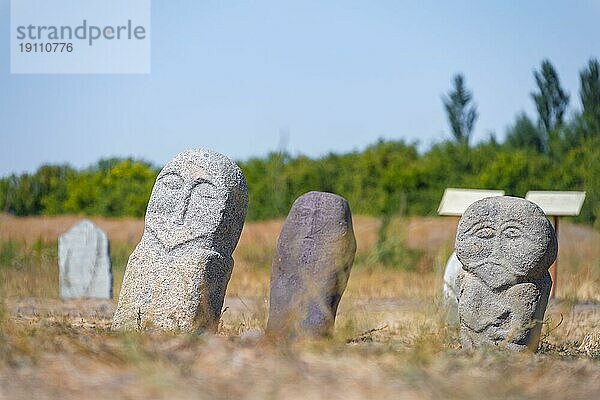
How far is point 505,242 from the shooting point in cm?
856

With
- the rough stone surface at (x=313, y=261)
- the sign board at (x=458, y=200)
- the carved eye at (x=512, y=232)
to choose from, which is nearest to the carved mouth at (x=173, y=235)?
the rough stone surface at (x=313, y=261)

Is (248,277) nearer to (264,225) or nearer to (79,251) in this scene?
(79,251)

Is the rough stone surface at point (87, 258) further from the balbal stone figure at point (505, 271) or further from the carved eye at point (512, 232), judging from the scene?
the carved eye at point (512, 232)

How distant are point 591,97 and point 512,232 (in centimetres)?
2511

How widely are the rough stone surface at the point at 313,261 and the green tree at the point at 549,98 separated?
86.1 ft

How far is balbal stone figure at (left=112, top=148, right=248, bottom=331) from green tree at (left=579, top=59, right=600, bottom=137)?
24.4 m

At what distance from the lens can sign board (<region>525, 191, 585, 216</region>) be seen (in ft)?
51.8

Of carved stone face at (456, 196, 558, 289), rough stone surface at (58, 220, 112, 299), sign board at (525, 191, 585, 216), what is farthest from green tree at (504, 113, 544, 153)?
carved stone face at (456, 196, 558, 289)

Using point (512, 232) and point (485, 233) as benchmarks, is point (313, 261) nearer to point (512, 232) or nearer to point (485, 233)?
point (485, 233)

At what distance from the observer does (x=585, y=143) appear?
28.9 m

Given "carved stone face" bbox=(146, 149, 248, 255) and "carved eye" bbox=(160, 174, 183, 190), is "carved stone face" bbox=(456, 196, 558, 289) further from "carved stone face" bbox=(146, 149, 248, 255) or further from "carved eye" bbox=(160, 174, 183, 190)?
"carved eye" bbox=(160, 174, 183, 190)

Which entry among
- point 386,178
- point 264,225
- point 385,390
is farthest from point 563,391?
point 386,178

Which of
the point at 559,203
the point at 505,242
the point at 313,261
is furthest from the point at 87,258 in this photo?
the point at 505,242

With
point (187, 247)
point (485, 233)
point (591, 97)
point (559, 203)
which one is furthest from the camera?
point (591, 97)
